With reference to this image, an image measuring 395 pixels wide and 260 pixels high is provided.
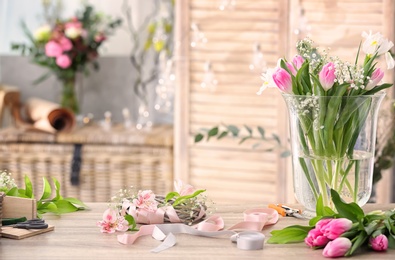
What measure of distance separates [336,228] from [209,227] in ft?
1.06

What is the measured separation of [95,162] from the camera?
15.3 feet

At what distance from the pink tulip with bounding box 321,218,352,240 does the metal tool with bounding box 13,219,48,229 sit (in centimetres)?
67

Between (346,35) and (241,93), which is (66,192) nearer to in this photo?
(241,93)

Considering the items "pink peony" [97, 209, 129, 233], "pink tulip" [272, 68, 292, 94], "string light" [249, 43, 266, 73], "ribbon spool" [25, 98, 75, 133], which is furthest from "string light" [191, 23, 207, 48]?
"pink peony" [97, 209, 129, 233]

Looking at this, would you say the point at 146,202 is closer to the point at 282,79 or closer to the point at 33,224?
the point at 33,224

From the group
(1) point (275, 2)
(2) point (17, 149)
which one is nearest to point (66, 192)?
(2) point (17, 149)

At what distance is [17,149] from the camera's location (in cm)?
472

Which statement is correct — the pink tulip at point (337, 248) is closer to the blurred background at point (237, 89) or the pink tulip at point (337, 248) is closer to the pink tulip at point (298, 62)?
the pink tulip at point (298, 62)

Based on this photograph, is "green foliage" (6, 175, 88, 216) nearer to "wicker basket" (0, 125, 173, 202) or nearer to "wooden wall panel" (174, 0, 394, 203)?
"wooden wall panel" (174, 0, 394, 203)

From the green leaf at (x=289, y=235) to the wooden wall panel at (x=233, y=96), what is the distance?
2.18 metres

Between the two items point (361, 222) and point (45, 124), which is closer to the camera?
point (361, 222)

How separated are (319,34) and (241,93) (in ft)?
1.63

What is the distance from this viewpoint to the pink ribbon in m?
2.00

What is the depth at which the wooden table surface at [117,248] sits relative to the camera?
1.85 m
